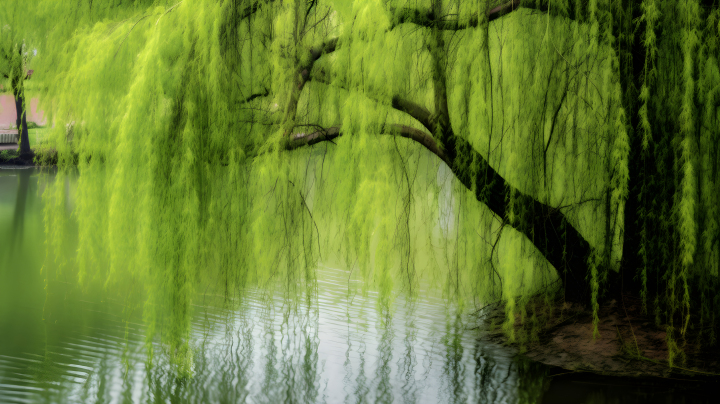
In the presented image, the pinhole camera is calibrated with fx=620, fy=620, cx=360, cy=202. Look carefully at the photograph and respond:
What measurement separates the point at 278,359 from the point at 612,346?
2.06 m


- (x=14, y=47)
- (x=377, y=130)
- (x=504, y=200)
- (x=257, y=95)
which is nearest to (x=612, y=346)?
(x=504, y=200)

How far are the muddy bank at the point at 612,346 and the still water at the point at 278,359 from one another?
0.15 meters

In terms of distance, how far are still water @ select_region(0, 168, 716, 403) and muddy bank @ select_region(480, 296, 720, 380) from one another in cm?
15

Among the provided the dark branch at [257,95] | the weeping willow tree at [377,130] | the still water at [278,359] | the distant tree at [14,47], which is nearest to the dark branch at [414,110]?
the weeping willow tree at [377,130]

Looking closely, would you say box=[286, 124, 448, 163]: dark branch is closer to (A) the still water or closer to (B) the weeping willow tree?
(B) the weeping willow tree

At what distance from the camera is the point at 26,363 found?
3.79 m

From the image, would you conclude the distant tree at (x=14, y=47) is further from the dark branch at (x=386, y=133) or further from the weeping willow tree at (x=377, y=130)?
the dark branch at (x=386, y=133)

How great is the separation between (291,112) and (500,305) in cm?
246

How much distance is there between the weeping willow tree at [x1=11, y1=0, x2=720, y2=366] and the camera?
3066mm

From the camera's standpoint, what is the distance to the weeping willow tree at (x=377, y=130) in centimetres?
307

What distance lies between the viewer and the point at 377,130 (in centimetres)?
333

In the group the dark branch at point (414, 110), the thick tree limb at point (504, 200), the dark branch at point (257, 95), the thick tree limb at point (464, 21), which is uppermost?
the thick tree limb at point (464, 21)

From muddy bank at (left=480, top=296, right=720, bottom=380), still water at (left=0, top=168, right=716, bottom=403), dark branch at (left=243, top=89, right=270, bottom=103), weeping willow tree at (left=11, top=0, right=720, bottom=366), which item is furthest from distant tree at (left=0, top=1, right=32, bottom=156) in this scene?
muddy bank at (left=480, top=296, right=720, bottom=380)

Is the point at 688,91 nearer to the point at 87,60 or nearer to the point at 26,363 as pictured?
the point at 87,60
